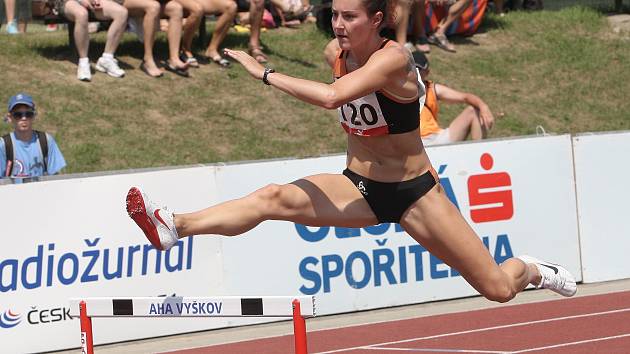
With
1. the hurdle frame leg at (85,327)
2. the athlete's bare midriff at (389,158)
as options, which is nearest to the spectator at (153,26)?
the hurdle frame leg at (85,327)

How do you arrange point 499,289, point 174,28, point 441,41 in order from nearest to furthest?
point 499,289
point 174,28
point 441,41

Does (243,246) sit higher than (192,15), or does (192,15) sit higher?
(192,15)

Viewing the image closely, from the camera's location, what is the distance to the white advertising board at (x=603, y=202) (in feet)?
38.3

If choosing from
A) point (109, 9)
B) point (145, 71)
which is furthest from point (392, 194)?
point (145, 71)

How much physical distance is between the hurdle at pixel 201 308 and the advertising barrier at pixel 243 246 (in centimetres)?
294

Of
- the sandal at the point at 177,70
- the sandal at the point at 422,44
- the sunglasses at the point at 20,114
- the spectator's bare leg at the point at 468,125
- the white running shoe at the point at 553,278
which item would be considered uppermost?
the sandal at the point at 422,44

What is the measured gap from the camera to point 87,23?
13.7 m

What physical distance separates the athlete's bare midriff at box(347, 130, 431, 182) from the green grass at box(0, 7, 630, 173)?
23.4 ft

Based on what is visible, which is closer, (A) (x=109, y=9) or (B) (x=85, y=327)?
(B) (x=85, y=327)

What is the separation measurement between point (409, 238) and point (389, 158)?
4.46 meters

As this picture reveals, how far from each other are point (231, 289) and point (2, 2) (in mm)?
9029

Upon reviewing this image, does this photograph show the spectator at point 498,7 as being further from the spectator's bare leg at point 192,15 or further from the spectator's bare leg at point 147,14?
the spectator's bare leg at point 147,14

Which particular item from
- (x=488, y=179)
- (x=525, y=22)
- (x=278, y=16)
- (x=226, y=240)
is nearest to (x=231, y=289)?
(x=226, y=240)

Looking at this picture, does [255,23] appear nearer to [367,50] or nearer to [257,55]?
[257,55]
